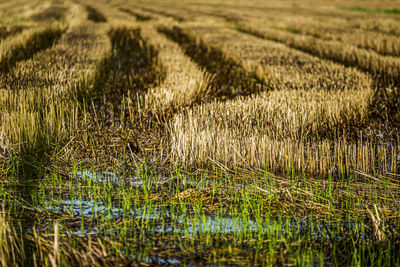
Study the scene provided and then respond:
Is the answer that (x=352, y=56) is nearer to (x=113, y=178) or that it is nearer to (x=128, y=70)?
(x=128, y=70)

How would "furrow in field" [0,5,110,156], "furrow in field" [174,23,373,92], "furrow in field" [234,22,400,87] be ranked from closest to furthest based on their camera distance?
"furrow in field" [0,5,110,156]
"furrow in field" [174,23,373,92]
"furrow in field" [234,22,400,87]

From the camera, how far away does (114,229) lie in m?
2.35

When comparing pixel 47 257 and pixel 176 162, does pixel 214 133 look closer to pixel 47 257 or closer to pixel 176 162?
pixel 176 162

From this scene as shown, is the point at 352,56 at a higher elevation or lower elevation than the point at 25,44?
lower

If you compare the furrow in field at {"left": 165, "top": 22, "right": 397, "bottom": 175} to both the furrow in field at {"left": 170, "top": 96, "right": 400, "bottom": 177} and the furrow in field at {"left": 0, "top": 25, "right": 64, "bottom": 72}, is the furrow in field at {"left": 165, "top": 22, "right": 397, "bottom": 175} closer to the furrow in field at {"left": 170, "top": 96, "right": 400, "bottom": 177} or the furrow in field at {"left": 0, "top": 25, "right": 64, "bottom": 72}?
the furrow in field at {"left": 170, "top": 96, "right": 400, "bottom": 177}

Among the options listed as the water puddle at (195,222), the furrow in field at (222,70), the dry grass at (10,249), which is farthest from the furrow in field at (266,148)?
the furrow in field at (222,70)

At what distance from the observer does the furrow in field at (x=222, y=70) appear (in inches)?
242

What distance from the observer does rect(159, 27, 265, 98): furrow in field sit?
20.1 ft

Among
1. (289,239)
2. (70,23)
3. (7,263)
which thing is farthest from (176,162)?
(70,23)

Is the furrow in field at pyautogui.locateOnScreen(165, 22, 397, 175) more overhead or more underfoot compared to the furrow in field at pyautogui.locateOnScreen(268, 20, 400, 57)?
more underfoot

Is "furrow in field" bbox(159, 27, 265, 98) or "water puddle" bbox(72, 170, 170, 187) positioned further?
"furrow in field" bbox(159, 27, 265, 98)

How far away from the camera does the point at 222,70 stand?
7.50 meters

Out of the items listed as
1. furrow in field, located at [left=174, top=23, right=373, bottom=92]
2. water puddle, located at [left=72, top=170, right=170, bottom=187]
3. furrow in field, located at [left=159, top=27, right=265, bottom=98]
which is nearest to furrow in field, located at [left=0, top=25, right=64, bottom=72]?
furrow in field, located at [left=159, top=27, right=265, bottom=98]

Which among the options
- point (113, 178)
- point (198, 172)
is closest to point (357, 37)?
point (198, 172)
